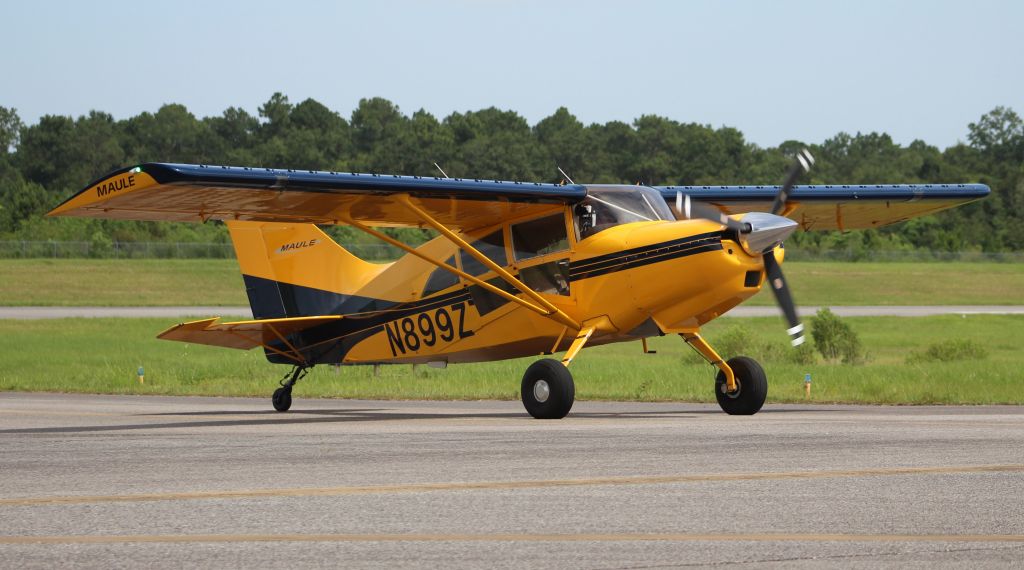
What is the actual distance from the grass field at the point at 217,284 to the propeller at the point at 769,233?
49039 millimetres

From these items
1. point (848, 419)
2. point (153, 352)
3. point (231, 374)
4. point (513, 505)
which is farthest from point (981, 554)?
point (153, 352)

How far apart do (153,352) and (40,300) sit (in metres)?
26.3

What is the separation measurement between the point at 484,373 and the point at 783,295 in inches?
525

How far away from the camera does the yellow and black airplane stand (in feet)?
53.3

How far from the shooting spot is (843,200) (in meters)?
21.3

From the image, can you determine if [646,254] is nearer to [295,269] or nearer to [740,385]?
[740,385]

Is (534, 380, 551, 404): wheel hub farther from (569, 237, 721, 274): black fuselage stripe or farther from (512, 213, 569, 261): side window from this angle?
(512, 213, 569, 261): side window

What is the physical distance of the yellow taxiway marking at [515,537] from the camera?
7.38 m

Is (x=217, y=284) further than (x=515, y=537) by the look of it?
Yes

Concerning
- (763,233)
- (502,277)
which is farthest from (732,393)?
(502,277)

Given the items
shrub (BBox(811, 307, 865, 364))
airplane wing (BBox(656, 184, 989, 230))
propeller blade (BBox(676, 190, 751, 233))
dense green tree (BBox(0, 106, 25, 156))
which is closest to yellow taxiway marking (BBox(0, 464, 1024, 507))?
propeller blade (BBox(676, 190, 751, 233))

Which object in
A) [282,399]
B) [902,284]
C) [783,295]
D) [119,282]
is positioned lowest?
[902,284]

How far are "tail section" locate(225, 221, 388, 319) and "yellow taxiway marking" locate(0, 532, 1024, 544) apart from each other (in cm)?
1332

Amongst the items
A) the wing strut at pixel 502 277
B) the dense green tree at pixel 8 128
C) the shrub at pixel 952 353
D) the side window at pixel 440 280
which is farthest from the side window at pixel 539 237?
the dense green tree at pixel 8 128
